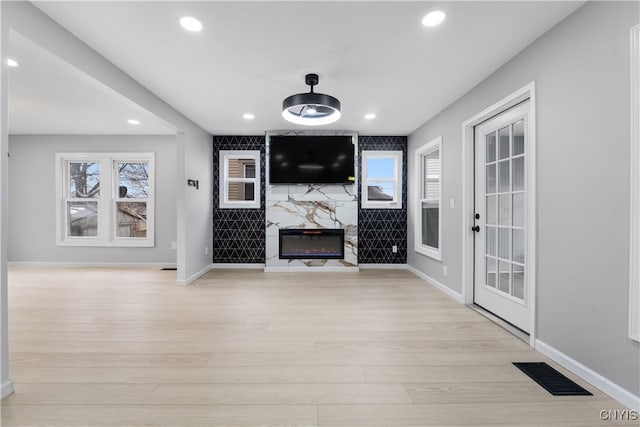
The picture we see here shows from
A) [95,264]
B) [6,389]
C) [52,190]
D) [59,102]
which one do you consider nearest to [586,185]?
[6,389]

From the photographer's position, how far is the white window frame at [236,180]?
5.68 m

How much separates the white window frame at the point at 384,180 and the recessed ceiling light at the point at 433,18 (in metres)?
3.46

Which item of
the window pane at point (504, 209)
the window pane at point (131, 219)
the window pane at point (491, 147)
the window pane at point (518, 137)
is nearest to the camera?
the window pane at point (518, 137)

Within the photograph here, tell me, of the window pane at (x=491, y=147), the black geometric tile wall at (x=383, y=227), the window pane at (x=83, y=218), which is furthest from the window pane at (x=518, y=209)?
the window pane at (x=83, y=218)

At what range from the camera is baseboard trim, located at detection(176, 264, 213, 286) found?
4.47m

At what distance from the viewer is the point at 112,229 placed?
5.82 meters

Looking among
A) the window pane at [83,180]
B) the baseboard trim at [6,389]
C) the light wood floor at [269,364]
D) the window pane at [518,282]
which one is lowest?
the light wood floor at [269,364]

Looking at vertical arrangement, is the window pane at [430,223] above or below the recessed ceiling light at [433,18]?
below

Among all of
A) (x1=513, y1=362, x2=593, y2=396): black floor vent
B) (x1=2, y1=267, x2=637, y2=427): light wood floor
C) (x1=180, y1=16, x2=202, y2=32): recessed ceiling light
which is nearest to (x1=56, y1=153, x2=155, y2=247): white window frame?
(x1=2, y1=267, x2=637, y2=427): light wood floor

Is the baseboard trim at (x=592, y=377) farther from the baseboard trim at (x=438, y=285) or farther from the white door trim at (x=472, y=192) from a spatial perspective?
the baseboard trim at (x=438, y=285)

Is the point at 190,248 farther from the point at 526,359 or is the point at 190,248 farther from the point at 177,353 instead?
the point at 526,359

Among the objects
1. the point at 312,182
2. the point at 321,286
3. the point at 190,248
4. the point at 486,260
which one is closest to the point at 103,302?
the point at 190,248

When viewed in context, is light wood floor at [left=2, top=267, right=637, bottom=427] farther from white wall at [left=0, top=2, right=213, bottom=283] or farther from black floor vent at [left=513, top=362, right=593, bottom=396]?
white wall at [left=0, top=2, right=213, bottom=283]

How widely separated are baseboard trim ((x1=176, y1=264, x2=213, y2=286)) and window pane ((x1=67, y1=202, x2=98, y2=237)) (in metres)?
2.45
